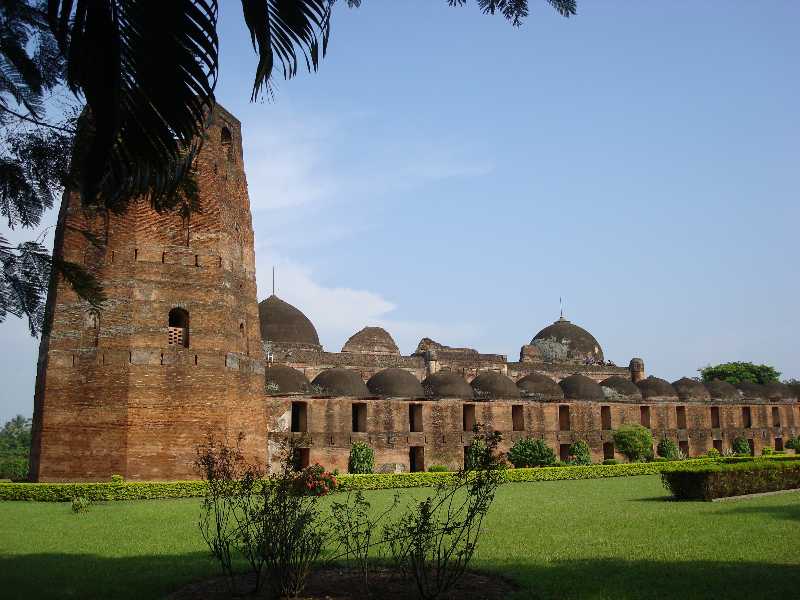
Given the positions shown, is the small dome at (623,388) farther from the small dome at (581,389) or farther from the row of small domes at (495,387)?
the small dome at (581,389)

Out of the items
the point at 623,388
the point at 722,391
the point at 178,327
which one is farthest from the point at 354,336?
the point at 722,391

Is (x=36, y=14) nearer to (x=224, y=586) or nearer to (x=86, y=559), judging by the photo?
(x=224, y=586)

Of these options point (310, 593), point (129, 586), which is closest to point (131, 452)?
point (129, 586)

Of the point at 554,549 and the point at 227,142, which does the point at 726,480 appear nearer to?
the point at 554,549

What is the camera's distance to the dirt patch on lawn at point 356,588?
6.70m

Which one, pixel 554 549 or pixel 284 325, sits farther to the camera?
pixel 284 325

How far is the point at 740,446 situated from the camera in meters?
37.0

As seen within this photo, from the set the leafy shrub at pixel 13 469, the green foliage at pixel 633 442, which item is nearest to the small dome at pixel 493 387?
the green foliage at pixel 633 442

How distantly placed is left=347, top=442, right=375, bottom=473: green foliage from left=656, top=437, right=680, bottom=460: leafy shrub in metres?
15.2

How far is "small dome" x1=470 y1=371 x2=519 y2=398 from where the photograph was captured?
30234 mm

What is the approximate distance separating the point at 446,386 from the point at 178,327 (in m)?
12.4

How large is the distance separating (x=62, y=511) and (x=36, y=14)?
40.1ft

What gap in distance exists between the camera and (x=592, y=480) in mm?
24203

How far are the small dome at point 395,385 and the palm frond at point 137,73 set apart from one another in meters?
23.3
